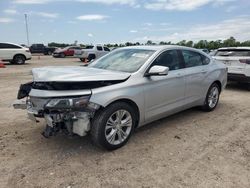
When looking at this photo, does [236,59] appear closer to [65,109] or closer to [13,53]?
[65,109]

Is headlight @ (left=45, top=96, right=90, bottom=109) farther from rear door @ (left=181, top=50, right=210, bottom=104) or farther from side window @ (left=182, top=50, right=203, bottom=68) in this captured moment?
side window @ (left=182, top=50, right=203, bottom=68)

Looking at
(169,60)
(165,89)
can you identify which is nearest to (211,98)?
(169,60)

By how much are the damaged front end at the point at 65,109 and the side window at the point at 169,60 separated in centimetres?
158

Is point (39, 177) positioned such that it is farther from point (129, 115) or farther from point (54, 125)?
point (129, 115)

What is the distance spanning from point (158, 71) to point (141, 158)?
1413 mm

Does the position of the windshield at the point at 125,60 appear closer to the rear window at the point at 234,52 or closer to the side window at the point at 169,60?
the side window at the point at 169,60

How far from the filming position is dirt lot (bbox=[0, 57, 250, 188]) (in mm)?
3328

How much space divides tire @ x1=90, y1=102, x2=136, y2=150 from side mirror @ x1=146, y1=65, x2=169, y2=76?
0.69 meters

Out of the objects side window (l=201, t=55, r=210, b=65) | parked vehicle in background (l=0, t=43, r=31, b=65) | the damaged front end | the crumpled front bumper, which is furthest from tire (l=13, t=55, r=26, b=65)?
the crumpled front bumper

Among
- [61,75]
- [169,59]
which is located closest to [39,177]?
[61,75]

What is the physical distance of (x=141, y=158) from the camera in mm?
3900

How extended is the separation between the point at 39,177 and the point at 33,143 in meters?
1.14

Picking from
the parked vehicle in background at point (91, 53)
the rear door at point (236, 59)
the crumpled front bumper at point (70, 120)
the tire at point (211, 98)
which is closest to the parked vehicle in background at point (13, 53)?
the parked vehicle in background at point (91, 53)

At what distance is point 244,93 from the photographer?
8.81 m
